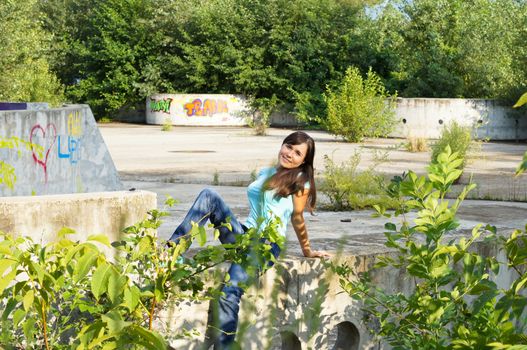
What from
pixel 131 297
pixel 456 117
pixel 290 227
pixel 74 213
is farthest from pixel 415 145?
pixel 131 297

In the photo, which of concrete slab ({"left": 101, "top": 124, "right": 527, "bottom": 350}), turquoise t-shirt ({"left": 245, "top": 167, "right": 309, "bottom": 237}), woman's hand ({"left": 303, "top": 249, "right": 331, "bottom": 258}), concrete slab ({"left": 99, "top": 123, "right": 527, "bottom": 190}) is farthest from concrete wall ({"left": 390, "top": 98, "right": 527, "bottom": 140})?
woman's hand ({"left": 303, "top": 249, "right": 331, "bottom": 258})

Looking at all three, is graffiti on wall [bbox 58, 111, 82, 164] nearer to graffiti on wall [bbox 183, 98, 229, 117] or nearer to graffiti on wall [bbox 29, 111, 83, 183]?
graffiti on wall [bbox 29, 111, 83, 183]

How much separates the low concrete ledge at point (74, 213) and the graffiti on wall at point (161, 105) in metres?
40.4

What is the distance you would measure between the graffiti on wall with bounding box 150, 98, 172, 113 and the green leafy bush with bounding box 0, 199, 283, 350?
40.7 meters

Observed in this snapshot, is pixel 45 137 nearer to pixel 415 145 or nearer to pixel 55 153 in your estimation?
pixel 55 153

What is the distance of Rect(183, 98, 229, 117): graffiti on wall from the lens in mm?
44375

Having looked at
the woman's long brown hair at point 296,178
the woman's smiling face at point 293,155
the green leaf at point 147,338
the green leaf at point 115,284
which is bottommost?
the green leaf at point 147,338

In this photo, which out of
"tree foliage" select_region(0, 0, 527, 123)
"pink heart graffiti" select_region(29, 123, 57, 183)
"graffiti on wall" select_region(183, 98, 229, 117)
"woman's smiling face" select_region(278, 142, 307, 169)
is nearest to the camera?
"woman's smiling face" select_region(278, 142, 307, 169)

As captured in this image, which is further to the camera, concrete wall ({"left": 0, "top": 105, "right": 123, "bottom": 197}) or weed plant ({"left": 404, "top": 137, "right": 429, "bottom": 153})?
weed plant ({"left": 404, "top": 137, "right": 429, "bottom": 153})

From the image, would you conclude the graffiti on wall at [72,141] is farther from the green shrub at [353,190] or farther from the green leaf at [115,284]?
the green leaf at [115,284]

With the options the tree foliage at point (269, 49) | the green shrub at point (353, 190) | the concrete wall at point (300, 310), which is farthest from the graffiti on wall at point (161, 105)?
the concrete wall at point (300, 310)

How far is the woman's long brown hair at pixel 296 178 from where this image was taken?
540 centimetres

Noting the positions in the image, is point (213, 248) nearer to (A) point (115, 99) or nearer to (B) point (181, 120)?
(B) point (181, 120)

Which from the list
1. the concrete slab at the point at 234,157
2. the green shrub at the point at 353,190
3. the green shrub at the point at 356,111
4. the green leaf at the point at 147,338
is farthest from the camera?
the green shrub at the point at 356,111
